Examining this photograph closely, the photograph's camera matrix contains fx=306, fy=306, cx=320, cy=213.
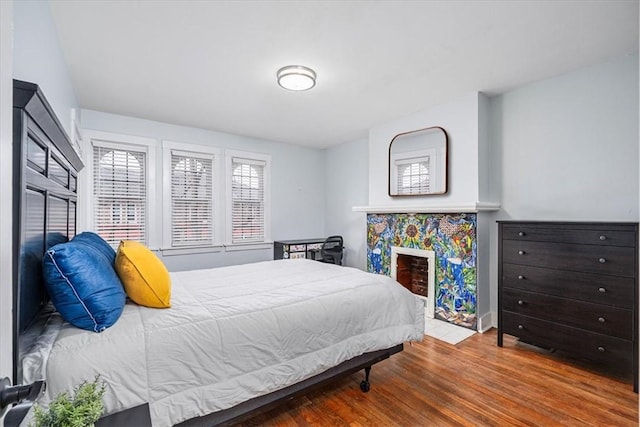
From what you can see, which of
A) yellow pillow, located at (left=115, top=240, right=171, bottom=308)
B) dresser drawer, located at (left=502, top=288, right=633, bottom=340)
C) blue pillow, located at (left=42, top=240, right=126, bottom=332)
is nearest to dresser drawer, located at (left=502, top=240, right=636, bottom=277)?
dresser drawer, located at (left=502, top=288, right=633, bottom=340)

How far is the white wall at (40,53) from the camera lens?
135cm

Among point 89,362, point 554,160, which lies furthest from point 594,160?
point 89,362

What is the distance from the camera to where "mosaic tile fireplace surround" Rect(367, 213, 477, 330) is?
333 centimetres

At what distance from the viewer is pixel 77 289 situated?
4.37 ft

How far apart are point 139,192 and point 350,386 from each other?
359 cm

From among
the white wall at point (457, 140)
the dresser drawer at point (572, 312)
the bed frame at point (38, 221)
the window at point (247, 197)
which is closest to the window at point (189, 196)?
the window at point (247, 197)

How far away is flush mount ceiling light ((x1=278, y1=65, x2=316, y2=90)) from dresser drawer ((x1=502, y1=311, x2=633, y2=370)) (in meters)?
2.86

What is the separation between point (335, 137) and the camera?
5121mm

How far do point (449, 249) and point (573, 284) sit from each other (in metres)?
1.20

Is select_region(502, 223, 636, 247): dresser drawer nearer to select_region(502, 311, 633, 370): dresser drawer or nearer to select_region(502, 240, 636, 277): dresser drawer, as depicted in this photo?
select_region(502, 240, 636, 277): dresser drawer

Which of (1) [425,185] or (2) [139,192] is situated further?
(2) [139,192]

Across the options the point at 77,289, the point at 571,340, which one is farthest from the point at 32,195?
the point at 571,340

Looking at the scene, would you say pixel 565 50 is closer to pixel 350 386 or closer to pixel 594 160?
→ pixel 594 160

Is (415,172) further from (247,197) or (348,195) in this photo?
(247,197)
